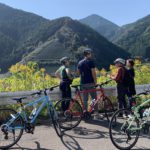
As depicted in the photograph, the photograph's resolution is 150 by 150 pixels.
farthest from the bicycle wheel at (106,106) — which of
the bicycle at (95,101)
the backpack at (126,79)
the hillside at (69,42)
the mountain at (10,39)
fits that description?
the mountain at (10,39)

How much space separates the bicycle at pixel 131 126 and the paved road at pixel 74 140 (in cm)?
22

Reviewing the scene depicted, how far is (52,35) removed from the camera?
487 feet

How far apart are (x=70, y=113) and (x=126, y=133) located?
2297 mm

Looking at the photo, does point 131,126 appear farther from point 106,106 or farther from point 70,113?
point 106,106

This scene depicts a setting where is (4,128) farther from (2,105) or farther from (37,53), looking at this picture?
(37,53)

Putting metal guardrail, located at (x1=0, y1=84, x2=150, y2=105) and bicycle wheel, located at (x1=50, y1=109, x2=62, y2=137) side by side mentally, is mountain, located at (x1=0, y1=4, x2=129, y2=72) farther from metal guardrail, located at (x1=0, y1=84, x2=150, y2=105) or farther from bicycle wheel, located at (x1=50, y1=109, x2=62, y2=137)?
bicycle wheel, located at (x1=50, y1=109, x2=62, y2=137)

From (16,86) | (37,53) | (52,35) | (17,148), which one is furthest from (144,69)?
(52,35)

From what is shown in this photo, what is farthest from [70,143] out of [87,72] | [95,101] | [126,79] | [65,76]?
[126,79]

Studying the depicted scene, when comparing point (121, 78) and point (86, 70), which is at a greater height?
point (86, 70)

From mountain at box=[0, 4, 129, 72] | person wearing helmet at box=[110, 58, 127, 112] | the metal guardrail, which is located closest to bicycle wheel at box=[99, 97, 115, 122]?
person wearing helmet at box=[110, 58, 127, 112]

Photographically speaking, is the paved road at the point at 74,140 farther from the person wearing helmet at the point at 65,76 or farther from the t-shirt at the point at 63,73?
the t-shirt at the point at 63,73

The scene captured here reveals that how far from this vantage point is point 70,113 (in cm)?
945

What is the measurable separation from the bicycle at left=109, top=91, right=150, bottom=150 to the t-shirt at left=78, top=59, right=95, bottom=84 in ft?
10.3

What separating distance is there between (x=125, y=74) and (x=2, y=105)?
3604 mm
